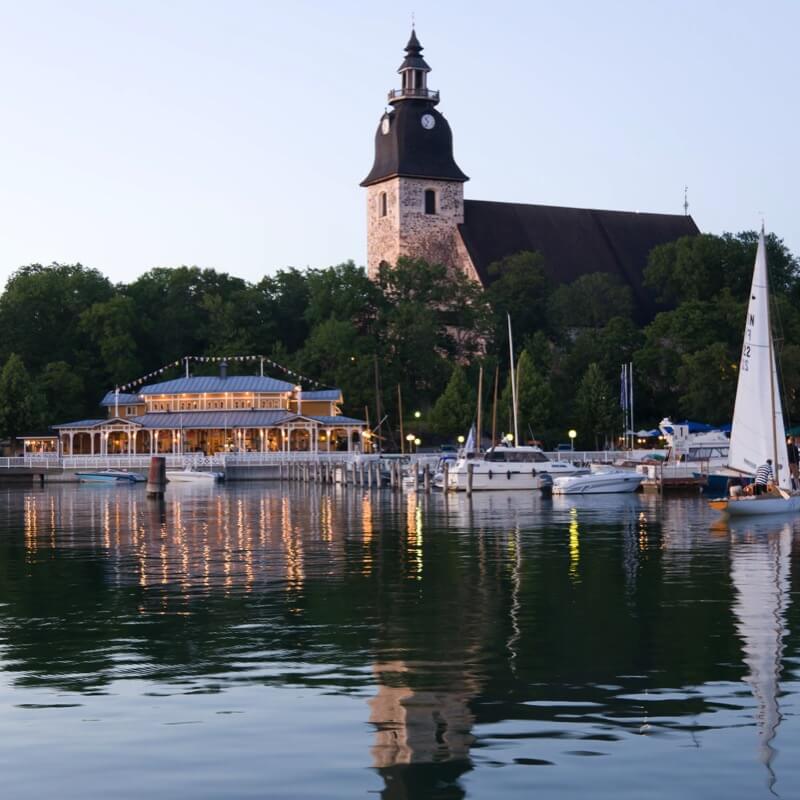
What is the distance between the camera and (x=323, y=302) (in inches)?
4299

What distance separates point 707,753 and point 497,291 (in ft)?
320

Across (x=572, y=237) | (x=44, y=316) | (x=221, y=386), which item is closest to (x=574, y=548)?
(x=221, y=386)

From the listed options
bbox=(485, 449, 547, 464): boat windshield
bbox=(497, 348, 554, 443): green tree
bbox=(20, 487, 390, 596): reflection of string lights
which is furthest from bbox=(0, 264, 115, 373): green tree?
bbox=(485, 449, 547, 464): boat windshield

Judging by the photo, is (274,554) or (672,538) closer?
(274,554)

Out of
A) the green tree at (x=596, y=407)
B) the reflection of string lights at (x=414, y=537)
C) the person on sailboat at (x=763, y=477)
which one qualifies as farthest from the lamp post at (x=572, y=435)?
the person on sailboat at (x=763, y=477)

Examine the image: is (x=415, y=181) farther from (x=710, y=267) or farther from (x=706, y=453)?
(x=706, y=453)

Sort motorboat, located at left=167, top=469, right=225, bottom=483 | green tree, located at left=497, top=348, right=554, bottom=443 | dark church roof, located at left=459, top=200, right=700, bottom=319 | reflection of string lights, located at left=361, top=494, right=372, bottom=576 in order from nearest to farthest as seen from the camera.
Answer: reflection of string lights, located at left=361, top=494, right=372, bottom=576 < motorboat, located at left=167, top=469, right=225, bottom=483 < green tree, located at left=497, top=348, right=554, bottom=443 < dark church roof, located at left=459, top=200, right=700, bottom=319

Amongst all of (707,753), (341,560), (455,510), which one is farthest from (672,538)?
(707,753)


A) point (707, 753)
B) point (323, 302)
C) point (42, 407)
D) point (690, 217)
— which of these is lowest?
Answer: point (707, 753)

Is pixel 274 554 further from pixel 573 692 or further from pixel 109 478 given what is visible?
pixel 109 478

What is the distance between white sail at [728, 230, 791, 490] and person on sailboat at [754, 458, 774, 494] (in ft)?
1.37

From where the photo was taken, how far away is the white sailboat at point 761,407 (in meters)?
41.0

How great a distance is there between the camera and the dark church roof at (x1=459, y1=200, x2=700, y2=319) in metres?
114

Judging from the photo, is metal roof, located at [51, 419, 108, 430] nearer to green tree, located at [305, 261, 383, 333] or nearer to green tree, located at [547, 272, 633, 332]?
green tree, located at [305, 261, 383, 333]
